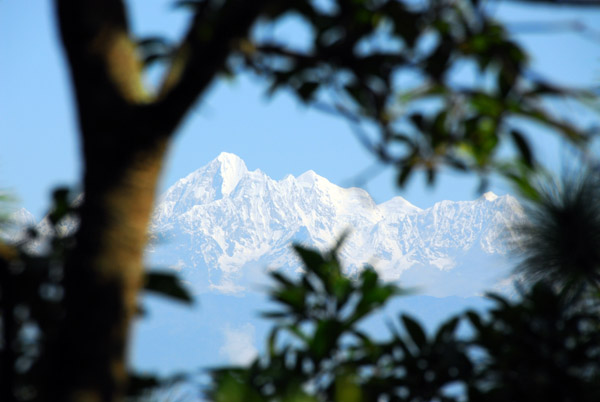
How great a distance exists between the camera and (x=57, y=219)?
775mm

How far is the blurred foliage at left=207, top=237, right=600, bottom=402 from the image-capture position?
30.5 inches

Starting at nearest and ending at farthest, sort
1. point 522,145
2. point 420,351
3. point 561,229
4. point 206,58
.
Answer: point 206,58 → point 522,145 → point 420,351 → point 561,229

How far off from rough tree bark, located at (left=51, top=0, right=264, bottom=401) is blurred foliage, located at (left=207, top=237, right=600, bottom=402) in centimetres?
35

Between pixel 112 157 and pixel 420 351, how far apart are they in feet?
2.10

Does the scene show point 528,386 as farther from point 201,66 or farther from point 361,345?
point 201,66

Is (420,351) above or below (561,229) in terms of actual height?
below

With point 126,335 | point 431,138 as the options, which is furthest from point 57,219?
point 431,138

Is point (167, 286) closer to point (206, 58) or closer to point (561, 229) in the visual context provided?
point (206, 58)

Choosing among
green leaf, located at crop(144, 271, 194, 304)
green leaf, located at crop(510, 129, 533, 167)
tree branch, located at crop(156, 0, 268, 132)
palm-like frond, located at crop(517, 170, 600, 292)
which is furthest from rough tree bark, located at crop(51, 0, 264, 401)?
palm-like frond, located at crop(517, 170, 600, 292)

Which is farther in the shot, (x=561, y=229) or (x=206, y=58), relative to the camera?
(x=561, y=229)

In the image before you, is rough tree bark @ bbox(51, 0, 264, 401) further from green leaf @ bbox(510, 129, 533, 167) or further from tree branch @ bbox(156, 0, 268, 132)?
green leaf @ bbox(510, 129, 533, 167)

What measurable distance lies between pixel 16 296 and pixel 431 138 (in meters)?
0.49

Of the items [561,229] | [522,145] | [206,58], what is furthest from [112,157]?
[561,229]

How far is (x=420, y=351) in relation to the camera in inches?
35.3
